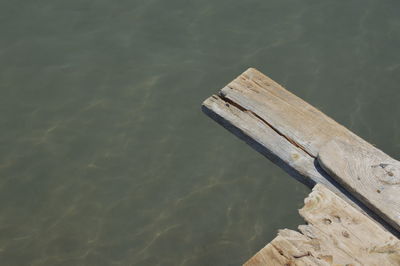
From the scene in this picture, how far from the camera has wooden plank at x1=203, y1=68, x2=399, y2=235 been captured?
319 centimetres

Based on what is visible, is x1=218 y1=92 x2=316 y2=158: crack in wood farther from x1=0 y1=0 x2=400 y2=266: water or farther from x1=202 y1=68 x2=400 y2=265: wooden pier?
x1=0 y1=0 x2=400 y2=266: water

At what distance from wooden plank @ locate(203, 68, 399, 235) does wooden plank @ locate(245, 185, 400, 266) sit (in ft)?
0.58

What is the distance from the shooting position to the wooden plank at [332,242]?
2.71 metres

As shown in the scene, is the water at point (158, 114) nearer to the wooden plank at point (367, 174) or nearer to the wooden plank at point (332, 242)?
the wooden plank at point (367, 174)

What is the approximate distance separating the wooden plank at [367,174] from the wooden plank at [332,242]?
0.33 feet

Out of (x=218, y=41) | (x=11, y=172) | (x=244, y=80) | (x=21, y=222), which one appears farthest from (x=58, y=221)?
(x=244, y=80)

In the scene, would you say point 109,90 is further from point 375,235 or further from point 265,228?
point 375,235

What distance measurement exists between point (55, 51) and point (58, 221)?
9.92ft

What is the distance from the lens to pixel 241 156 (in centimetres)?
834

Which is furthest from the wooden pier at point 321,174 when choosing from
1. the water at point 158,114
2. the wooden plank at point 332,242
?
the water at point 158,114

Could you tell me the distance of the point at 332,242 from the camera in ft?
9.18

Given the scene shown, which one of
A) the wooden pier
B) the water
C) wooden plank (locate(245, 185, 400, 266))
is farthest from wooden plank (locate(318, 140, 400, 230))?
the water

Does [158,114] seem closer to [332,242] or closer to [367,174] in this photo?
[367,174]

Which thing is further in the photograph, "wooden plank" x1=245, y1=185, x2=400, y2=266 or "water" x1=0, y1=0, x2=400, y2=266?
"water" x1=0, y1=0, x2=400, y2=266
